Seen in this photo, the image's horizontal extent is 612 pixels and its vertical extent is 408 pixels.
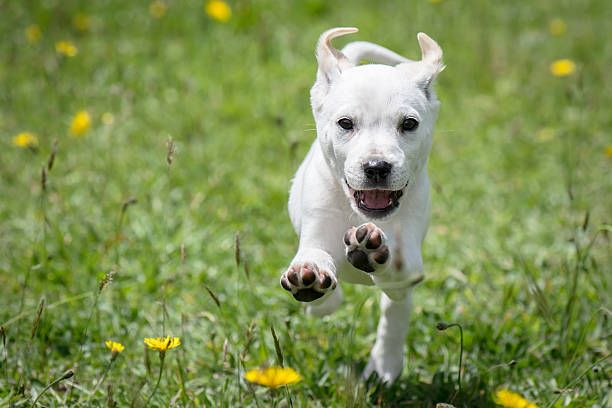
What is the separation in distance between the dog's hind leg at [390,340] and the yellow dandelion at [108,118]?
3518 millimetres

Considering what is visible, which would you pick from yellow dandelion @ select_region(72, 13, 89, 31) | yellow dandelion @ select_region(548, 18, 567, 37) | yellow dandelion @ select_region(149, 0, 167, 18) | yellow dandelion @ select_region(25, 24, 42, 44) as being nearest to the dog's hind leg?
yellow dandelion @ select_region(25, 24, 42, 44)

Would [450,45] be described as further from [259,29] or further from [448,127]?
[259,29]

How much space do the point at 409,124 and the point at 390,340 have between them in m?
1.24

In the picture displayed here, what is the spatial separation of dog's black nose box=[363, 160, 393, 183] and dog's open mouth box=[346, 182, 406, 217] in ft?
0.51

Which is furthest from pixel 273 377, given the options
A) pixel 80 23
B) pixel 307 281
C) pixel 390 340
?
pixel 80 23

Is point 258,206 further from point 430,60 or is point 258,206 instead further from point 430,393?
point 430,60

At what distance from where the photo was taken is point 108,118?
593 centimetres

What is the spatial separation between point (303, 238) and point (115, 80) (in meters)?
4.66

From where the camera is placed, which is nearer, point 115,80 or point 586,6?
point 115,80

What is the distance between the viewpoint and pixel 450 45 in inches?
301

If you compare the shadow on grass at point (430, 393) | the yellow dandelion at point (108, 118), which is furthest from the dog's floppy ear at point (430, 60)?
the yellow dandelion at point (108, 118)

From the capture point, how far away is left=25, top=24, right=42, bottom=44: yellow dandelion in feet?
21.7

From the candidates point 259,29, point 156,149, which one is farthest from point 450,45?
point 156,149

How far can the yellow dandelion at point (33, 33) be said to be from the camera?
6610 mm
